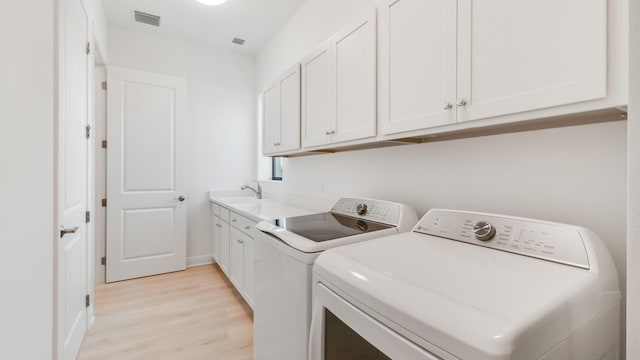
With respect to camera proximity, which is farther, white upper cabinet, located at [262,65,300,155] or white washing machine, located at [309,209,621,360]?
white upper cabinet, located at [262,65,300,155]

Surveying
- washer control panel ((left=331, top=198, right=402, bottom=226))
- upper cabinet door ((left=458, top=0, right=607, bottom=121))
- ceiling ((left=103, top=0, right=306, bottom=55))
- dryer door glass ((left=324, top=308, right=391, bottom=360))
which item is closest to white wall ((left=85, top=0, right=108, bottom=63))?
ceiling ((left=103, top=0, right=306, bottom=55))

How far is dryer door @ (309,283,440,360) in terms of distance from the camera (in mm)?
660

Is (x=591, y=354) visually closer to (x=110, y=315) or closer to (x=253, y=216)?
(x=253, y=216)

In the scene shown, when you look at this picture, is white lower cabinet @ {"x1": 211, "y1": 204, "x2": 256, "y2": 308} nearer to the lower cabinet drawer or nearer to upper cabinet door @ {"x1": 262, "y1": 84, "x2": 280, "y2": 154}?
the lower cabinet drawer

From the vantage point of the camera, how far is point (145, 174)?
325 cm

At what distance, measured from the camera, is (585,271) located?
2.45ft

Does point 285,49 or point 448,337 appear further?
point 285,49

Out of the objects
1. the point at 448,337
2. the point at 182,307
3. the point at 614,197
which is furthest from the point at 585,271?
the point at 182,307

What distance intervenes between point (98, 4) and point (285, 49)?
1.77 m

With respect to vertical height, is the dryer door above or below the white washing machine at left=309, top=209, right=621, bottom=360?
below

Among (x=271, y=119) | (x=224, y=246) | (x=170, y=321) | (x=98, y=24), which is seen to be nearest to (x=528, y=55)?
(x=271, y=119)

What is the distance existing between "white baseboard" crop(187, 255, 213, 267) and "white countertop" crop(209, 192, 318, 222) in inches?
30.1

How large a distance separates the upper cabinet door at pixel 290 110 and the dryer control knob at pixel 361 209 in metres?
0.78

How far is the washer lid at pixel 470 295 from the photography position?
1.74ft
